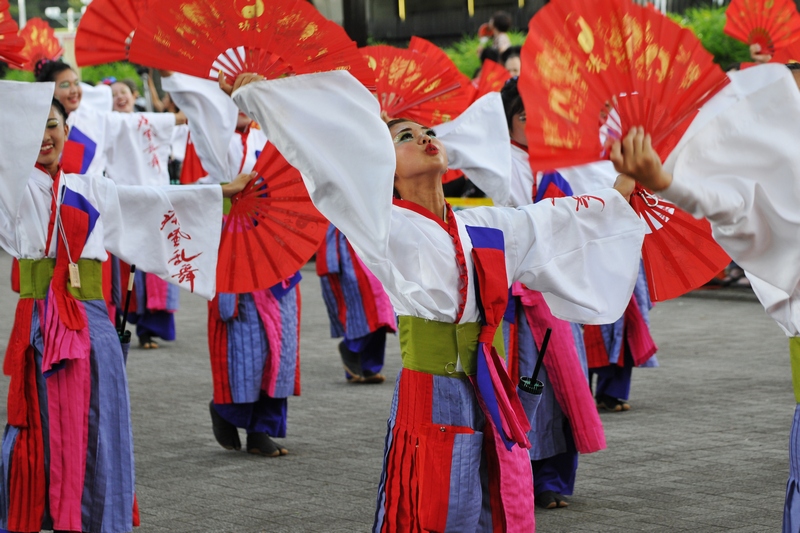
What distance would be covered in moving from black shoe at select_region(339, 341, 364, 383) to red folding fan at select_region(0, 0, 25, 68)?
4.19m

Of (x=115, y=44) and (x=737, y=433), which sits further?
(x=737, y=433)

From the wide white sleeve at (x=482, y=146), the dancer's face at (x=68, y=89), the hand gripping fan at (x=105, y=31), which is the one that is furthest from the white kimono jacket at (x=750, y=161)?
the dancer's face at (x=68, y=89)

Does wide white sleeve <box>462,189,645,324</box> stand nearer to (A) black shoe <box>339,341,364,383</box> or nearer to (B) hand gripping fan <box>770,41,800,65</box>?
(B) hand gripping fan <box>770,41,800,65</box>

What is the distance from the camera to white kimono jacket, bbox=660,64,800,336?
2.46 m

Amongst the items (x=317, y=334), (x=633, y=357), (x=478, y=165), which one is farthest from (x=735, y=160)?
(x=317, y=334)

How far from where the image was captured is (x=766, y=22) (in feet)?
15.9

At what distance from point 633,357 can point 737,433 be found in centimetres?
84

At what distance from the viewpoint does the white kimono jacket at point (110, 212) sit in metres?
3.72

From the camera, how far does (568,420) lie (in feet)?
15.2

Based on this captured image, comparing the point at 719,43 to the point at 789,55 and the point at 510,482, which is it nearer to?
the point at 789,55

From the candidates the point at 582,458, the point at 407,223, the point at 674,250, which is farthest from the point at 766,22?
the point at 407,223

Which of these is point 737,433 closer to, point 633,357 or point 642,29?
point 633,357

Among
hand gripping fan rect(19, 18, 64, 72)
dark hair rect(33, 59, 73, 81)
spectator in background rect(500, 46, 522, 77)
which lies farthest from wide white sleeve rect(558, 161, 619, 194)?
hand gripping fan rect(19, 18, 64, 72)

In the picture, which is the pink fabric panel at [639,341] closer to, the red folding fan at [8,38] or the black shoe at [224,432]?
the black shoe at [224,432]
